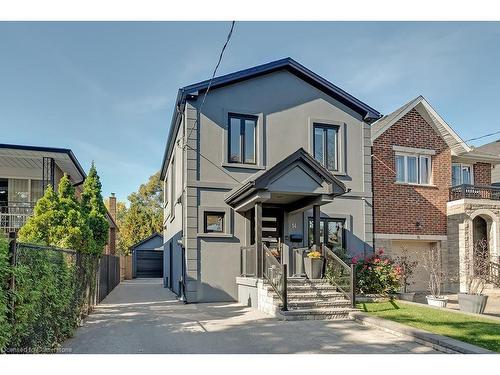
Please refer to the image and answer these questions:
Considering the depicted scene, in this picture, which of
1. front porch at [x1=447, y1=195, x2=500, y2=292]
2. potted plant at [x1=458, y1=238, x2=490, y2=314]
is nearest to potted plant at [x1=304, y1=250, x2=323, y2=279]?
potted plant at [x1=458, y1=238, x2=490, y2=314]

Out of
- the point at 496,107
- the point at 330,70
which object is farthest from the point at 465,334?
the point at 496,107

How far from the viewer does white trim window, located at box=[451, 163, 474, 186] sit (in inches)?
745

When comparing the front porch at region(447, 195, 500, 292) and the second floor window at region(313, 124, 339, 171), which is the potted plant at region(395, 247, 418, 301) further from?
the second floor window at region(313, 124, 339, 171)

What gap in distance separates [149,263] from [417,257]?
22.8 meters

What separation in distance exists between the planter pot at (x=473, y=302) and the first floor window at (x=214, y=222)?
720 cm

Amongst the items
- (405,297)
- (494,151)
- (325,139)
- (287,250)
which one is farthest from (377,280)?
(494,151)

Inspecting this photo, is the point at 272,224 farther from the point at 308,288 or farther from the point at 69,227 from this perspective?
the point at 69,227

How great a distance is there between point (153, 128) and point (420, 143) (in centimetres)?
1144

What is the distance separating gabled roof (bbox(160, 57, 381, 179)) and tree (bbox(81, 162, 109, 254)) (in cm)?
382

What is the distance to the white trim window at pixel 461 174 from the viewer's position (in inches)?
745

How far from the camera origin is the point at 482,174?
1925cm

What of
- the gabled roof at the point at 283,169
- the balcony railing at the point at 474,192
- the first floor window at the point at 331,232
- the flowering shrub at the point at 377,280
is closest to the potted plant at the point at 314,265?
the flowering shrub at the point at 377,280

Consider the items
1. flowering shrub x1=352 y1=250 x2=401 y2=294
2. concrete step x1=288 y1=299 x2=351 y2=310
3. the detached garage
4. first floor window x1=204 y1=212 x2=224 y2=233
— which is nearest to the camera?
concrete step x1=288 y1=299 x2=351 y2=310
